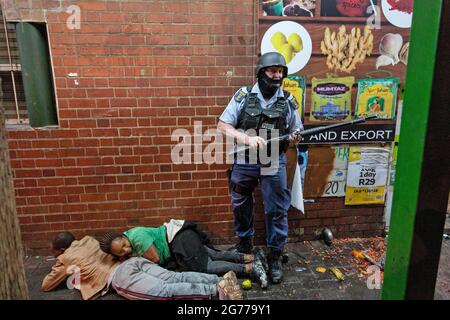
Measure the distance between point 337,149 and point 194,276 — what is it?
2150 mm

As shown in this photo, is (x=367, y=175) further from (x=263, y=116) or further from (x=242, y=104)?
(x=242, y=104)

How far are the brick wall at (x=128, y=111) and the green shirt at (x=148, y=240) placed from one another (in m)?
0.35

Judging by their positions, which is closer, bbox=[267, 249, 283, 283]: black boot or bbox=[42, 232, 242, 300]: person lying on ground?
bbox=[42, 232, 242, 300]: person lying on ground

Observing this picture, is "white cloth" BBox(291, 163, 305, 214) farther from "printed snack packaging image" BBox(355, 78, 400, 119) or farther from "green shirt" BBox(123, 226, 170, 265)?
"green shirt" BBox(123, 226, 170, 265)

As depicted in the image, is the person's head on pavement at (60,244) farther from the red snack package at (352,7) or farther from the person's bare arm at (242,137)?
the red snack package at (352,7)

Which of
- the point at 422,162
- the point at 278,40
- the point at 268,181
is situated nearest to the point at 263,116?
the point at 268,181

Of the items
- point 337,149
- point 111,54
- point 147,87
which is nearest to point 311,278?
point 337,149

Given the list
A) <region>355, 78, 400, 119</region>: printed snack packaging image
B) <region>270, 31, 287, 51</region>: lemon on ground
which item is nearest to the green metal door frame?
<region>270, 31, 287, 51</region>: lemon on ground

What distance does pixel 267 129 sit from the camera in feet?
10.1

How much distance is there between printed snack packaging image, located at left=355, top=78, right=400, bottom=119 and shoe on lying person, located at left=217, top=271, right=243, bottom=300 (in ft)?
7.59

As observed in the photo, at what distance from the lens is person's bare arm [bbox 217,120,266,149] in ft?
9.52

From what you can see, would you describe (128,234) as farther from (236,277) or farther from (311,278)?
(311,278)

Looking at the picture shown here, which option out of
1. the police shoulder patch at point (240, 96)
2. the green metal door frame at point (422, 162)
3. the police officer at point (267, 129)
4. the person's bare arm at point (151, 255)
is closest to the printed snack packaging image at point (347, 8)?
the police officer at point (267, 129)

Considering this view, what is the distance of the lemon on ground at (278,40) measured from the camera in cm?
333
